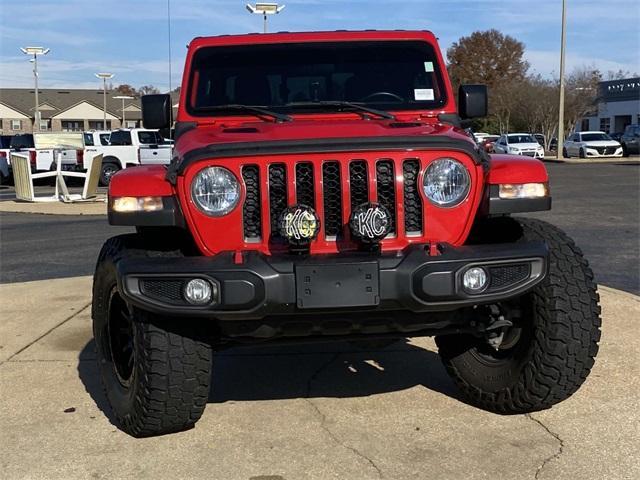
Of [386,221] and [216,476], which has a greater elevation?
[386,221]

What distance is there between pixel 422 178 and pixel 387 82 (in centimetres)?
148

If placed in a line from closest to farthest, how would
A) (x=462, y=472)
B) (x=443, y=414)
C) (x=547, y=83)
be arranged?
(x=462, y=472) < (x=443, y=414) < (x=547, y=83)

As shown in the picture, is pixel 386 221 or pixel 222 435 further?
pixel 222 435

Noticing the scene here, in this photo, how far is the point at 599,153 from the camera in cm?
4128

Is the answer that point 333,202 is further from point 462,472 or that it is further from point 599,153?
point 599,153

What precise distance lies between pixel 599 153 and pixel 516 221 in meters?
39.7

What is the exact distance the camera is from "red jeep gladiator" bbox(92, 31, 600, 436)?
11.2 feet

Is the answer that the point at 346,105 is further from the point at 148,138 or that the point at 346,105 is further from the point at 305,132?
the point at 148,138

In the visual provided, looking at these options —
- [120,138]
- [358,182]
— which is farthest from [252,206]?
[120,138]

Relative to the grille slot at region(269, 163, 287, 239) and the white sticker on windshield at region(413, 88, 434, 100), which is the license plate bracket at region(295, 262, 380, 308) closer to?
the grille slot at region(269, 163, 287, 239)

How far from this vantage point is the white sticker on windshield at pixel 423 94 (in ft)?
16.4

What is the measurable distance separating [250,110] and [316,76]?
52cm

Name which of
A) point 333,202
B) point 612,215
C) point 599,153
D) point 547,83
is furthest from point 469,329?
point 547,83

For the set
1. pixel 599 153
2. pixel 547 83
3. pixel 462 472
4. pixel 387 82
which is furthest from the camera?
pixel 547 83
